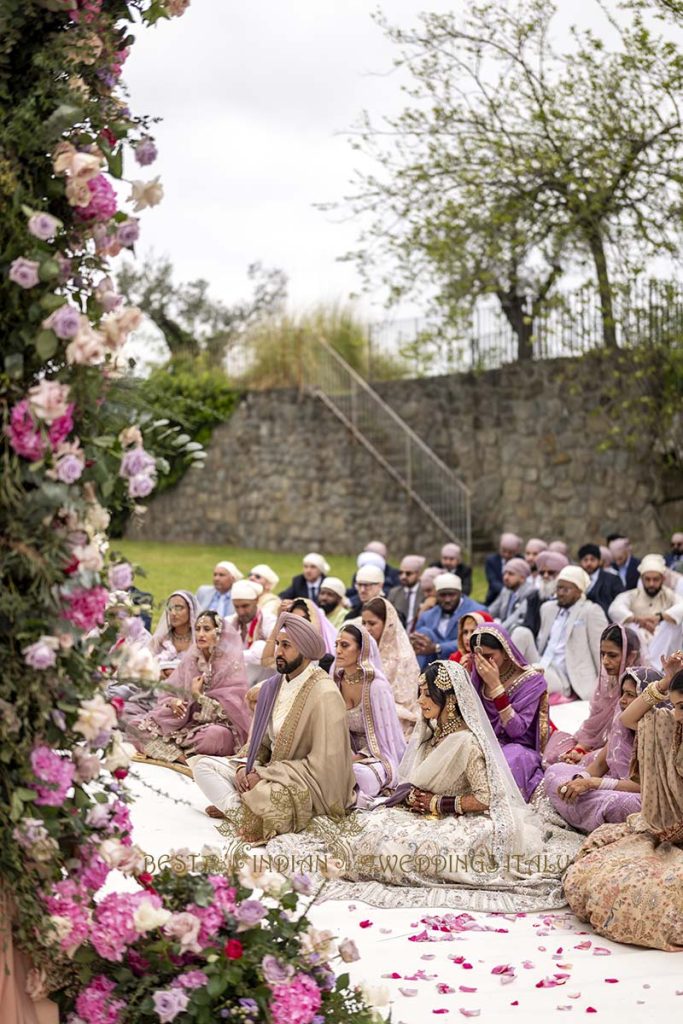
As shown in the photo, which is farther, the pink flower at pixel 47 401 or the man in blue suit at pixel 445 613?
the man in blue suit at pixel 445 613

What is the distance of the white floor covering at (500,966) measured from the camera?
15.4 ft

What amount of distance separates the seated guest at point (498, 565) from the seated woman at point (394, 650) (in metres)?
5.47

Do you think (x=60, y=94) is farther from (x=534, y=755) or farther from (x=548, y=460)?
(x=548, y=460)

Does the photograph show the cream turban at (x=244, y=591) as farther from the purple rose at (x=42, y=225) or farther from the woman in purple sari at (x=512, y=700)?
the purple rose at (x=42, y=225)

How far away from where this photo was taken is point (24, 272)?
327 cm

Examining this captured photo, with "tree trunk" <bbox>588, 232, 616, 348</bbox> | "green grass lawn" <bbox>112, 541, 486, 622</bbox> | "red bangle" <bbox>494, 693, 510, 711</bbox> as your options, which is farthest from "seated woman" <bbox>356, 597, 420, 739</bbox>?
"tree trunk" <bbox>588, 232, 616, 348</bbox>

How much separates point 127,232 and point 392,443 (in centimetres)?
1763

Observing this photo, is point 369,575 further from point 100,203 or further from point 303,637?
point 100,203

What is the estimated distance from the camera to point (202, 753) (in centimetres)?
870

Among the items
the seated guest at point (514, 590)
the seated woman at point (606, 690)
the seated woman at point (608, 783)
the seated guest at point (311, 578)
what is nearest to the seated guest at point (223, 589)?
the seated guest at point (311, 578)

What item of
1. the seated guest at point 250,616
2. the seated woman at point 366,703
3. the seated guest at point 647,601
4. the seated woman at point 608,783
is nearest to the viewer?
the seated woman at point 608,783

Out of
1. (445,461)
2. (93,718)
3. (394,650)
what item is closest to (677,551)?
(394,650)

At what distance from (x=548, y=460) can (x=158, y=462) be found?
15.6 metres

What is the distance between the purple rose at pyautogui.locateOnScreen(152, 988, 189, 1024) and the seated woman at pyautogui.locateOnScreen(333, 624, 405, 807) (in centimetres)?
407
